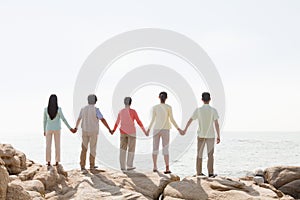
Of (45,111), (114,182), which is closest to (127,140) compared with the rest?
(114,182)

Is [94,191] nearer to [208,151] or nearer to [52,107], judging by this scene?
[52,107]

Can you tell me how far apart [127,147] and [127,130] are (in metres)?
0.57

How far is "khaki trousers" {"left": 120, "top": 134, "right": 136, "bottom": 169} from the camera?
10.5 m

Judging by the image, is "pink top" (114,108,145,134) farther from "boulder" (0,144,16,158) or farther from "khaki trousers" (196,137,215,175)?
"boulder" (0,144,16,158)

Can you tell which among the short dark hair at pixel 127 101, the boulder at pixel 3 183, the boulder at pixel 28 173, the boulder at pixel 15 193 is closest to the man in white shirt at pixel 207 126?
the short dark hair at pixel 127 101

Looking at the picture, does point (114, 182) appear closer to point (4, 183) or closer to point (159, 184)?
point (159, 184)

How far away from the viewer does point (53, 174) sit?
30.7 feet

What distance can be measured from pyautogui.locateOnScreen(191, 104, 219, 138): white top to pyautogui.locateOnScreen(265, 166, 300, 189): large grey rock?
213 inches

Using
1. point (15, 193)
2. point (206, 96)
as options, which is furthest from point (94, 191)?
point (206, 96)

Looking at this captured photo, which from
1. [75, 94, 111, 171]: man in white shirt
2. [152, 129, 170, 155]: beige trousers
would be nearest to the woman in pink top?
[152, 129, 170, 155]: beige trousers

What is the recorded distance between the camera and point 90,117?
10523mm

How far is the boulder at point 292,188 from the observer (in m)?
13.2

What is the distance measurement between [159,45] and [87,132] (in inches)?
302

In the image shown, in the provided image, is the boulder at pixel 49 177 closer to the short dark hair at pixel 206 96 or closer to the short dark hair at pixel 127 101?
the short dark hair at pixel 127 101
